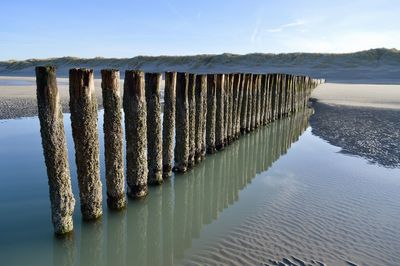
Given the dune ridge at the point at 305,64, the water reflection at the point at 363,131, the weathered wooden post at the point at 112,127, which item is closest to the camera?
the weathered wooden post at the point at 112,127

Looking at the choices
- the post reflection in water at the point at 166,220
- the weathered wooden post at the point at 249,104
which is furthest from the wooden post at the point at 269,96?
the post reflection in water at the point at 166,220

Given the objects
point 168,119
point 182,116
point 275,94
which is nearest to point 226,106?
point 182,116

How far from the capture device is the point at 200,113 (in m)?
7.21

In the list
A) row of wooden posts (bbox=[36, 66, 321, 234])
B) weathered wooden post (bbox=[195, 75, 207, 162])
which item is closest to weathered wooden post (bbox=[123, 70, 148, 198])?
row of wooden posts (bbox=[36, 66, 321, 234])

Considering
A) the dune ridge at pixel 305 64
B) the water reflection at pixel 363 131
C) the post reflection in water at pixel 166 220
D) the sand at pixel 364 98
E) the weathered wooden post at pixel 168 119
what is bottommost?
the post reflection in water at pixel 166 220

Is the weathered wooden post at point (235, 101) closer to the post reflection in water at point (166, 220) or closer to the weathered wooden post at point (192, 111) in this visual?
the post reflection in water at point (166, 220)

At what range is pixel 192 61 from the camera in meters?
69.1

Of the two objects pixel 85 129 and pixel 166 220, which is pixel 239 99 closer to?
pixel 166 220

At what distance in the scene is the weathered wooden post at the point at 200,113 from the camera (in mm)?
7180

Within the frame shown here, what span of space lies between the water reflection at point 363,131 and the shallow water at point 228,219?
1.09m

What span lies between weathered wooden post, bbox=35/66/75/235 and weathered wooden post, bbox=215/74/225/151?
4618 mm

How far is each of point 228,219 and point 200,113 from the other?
9.01 feet

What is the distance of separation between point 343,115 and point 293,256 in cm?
1249

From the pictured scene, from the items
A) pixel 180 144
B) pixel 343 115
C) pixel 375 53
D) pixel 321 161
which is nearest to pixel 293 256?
pixel 180 144
